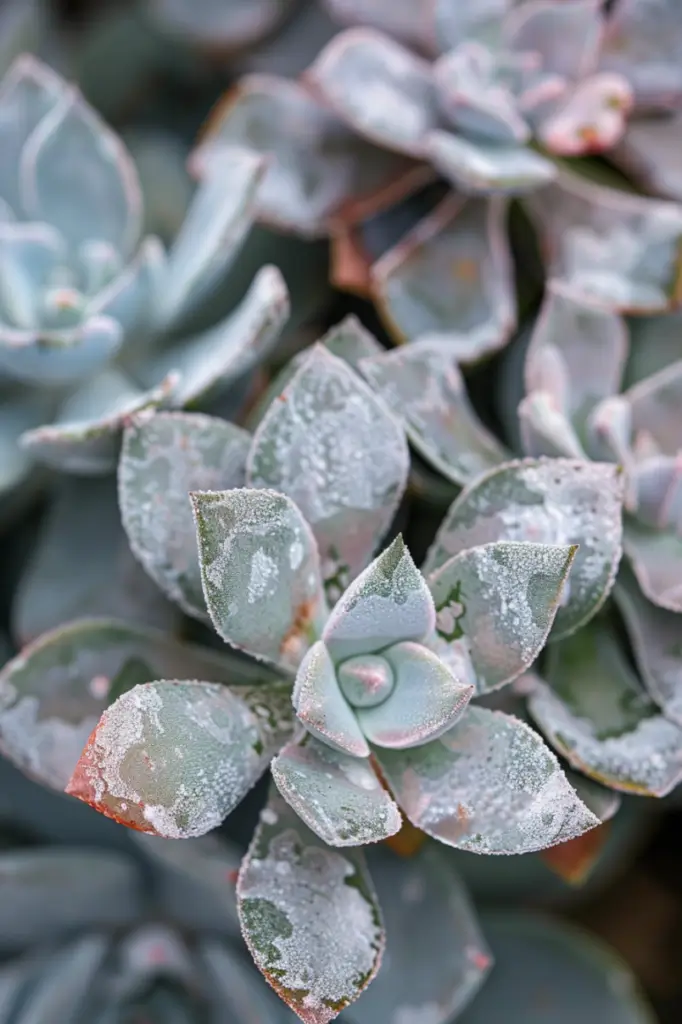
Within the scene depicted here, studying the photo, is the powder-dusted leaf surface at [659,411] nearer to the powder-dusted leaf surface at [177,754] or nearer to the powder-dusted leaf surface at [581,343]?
the powder-dusted leaf surface at [581,343]

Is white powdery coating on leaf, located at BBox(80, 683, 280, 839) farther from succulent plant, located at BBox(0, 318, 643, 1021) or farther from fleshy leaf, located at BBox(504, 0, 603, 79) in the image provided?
fleshy leaf, located at BBox(504, 0, 603, 79)

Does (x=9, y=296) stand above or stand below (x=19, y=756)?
above

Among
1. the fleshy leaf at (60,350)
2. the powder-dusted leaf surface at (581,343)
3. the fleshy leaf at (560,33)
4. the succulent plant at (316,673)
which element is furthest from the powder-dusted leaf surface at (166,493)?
the fleshy leaf at (560,33)

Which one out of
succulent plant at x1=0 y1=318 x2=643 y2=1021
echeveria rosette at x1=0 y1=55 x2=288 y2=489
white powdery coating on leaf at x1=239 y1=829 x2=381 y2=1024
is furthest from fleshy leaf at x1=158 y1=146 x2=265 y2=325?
white powdery coating on leaf at x1=239 y1=829 x2=381 y2=1024

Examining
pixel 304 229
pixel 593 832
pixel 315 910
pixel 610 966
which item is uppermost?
pixel 304 229

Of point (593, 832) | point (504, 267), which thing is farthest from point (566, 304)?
point (593, 832)

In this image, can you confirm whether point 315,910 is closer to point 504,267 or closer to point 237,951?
point 237,951
